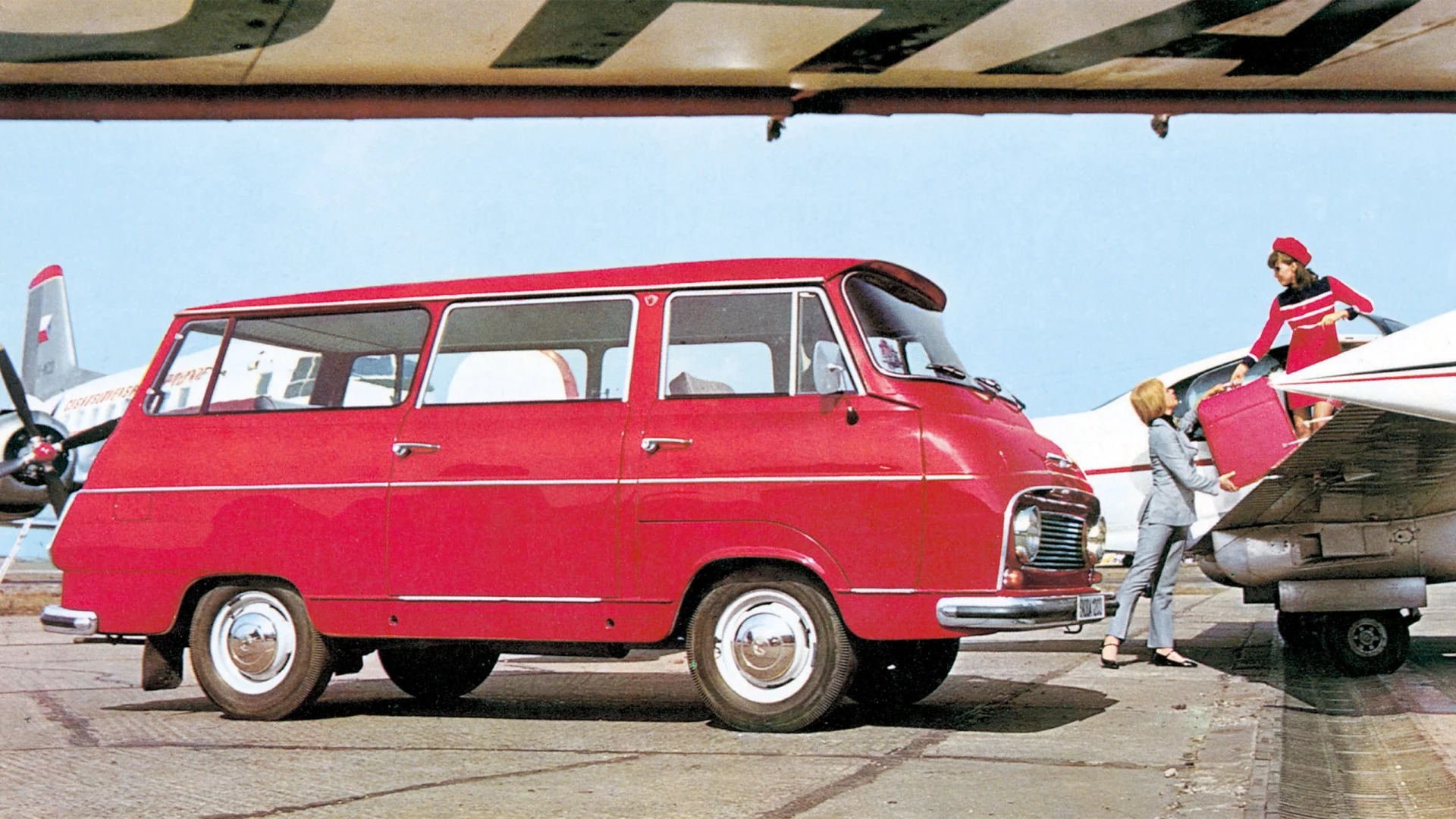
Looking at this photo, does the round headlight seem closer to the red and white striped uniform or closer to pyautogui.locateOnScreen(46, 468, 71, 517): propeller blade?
the red and white striped uniform

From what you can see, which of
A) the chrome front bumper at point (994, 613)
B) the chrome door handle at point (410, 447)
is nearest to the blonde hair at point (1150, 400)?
the chrome front bumper at point (994, 613)

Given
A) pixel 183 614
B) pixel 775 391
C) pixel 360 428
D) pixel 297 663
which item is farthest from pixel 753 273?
pixel 183 614

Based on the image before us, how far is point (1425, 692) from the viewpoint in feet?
25.0

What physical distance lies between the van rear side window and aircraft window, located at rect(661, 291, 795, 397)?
4.46 ft

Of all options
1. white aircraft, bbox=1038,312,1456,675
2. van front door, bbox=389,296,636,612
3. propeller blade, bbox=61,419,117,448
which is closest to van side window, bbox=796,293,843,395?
van front door, bbox=389,296,636,612

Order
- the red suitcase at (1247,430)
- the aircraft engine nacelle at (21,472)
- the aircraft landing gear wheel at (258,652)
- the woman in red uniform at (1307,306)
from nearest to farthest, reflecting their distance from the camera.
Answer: the aircraft landing gear wheel at (258,652), the woman in red uniform at (1307,306), the red suitcase at (1247,430), the aircraft engine nacelle at (21,472)

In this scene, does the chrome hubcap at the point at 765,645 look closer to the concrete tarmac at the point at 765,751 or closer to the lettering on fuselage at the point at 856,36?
the concrete tarmac at the point at 765,751

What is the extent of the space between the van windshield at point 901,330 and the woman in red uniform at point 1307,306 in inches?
107

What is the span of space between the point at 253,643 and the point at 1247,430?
6.40m

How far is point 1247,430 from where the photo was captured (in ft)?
31.0

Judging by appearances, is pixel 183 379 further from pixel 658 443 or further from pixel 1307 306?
pixel 1307 306

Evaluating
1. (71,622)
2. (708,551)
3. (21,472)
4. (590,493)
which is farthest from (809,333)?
(21,472)

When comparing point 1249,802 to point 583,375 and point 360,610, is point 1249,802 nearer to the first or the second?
point 583,375

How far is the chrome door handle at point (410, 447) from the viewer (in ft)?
22.3
